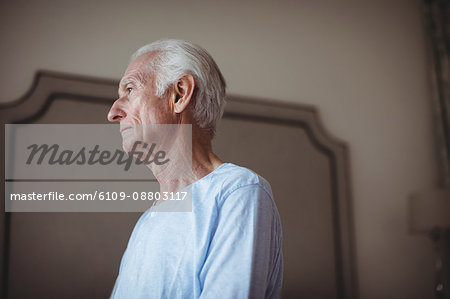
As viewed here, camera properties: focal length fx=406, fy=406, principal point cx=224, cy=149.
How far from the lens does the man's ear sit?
90cm

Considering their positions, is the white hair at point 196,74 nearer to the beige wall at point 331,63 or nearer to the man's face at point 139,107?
the man's face at point 139,107

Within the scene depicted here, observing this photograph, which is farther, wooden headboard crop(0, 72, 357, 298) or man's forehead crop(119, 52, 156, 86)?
wooden headboard crop(0, 72, 357, 298)

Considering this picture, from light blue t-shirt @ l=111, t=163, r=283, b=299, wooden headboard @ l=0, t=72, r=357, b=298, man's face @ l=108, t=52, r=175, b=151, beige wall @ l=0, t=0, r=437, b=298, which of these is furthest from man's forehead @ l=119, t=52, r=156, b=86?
beige wall @ l=0, t=0, r=437, b=298

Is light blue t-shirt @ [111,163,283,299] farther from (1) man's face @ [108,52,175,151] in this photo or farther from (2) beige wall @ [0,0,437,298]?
(2) beige wall @ [0,0,437,298]

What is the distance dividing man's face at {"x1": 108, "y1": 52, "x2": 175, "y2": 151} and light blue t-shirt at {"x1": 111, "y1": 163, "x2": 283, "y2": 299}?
18 centimetres

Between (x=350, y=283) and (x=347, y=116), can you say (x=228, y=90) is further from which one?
(x=350, y=283)

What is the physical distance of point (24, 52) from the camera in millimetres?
1912

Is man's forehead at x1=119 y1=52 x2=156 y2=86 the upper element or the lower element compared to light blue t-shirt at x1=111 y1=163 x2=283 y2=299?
upper

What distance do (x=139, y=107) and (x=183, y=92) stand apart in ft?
0.35

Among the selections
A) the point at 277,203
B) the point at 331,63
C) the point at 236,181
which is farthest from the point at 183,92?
the point at 331,63

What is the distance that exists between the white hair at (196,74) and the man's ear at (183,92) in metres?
0.01

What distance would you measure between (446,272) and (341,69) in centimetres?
138

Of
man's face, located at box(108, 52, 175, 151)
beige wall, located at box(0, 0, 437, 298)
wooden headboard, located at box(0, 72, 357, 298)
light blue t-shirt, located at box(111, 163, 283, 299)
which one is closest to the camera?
light blue t-shirt, located at box(111, 163, 283, 299)

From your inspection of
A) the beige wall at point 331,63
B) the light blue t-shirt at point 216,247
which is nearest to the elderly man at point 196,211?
the light blue t-shirt at point 216,247
